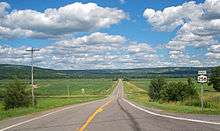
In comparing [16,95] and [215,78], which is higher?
[215,78]

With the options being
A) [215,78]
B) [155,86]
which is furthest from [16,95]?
[215,78]

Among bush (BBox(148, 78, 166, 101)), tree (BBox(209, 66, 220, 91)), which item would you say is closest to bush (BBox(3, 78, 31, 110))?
bush (BBox(148, 78, 166, 101))

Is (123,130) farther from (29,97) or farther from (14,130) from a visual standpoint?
(29,97)

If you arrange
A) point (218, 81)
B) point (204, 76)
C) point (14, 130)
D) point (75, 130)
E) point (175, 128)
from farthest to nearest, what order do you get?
point (218, 81) < point (204, 76) < point (14, 130) < point (75, 130) < point (175, 128)

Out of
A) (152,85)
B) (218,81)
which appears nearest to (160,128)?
(152,85)

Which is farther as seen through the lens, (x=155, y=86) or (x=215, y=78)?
(x=215, y=78)

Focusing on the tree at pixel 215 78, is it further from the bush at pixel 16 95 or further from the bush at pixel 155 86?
the bush at pixel 16 95

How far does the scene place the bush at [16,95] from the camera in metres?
57.5

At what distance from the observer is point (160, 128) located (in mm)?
12086

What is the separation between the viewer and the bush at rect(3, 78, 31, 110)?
57469mm

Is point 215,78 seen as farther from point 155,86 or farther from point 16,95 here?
point 16,95

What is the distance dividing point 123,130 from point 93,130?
42.7 inches

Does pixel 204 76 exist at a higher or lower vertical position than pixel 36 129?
A: higher

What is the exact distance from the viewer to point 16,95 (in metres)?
57.6
